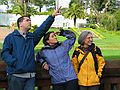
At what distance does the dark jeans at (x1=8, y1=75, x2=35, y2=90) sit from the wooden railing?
11 centimetres

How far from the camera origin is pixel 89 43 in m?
4.68

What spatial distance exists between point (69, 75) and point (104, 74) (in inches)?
17.0

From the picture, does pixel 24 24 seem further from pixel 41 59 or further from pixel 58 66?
pixel 58 66

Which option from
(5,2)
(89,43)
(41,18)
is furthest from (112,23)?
(89,43)

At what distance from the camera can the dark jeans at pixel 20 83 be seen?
4.20 metres

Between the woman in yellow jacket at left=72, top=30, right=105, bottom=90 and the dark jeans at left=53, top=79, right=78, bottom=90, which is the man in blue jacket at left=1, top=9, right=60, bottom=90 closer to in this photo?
the dark jeans at left=53, top=79, right=78, bottom=90

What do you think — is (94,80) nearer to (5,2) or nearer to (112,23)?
(112,23)

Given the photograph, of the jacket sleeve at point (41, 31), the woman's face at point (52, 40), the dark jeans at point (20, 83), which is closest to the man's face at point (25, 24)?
the jacket sleeve at point (41, 31)

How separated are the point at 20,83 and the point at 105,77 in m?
1.05

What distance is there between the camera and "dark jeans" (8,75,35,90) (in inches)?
165

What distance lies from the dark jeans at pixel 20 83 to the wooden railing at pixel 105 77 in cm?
11

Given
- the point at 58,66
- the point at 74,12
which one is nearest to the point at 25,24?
the point at 58,66

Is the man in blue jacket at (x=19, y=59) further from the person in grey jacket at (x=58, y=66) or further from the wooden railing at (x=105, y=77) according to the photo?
the person in grey jacket at (x=58, y=66)

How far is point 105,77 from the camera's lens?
15.0 feet
